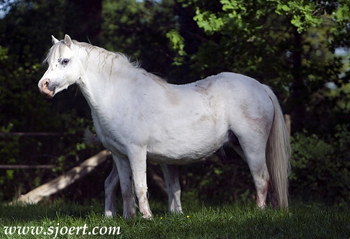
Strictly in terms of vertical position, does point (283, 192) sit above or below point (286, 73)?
below

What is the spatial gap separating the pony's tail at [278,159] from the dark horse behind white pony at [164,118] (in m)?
0.01

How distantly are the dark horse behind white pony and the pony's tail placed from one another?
12mm

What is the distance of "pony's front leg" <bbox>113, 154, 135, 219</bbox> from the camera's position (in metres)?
4.86

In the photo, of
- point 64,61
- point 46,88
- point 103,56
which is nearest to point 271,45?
point 103,56

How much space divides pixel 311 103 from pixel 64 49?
5325 mm

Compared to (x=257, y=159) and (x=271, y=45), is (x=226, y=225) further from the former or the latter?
(x=271, y=45)

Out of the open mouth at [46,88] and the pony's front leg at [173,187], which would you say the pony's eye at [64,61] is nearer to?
the open mouth at [46,88]

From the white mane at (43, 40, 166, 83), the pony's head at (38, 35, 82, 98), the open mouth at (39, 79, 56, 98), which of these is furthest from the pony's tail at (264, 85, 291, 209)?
the open mouth at (39, 79, 56, 98)

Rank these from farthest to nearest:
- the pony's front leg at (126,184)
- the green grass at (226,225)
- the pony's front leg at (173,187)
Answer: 1. the pony's front leg at (173,187)
2. the pony's front leg at (126,184)
3. the green grass at (226,225)

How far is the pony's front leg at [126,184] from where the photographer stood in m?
4.86

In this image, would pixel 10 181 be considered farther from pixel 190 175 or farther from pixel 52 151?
pixel 190 175

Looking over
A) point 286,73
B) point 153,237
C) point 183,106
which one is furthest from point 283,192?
point 286,73

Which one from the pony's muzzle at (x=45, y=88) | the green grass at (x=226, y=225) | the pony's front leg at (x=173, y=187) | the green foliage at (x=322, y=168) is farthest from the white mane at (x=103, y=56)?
the green foliage at (x=322, y=168)

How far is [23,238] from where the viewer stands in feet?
13.0
